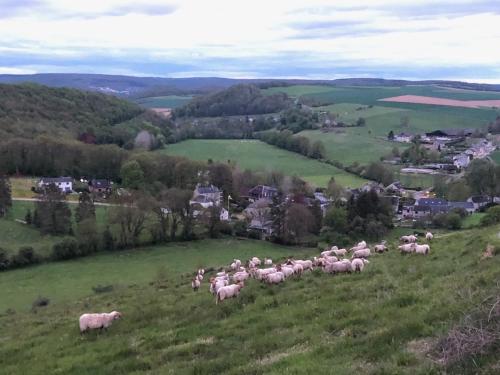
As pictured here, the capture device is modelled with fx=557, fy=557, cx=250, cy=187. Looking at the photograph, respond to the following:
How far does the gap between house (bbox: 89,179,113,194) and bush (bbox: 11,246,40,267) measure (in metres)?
38.3

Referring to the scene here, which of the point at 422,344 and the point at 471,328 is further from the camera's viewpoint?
the point at 422,344

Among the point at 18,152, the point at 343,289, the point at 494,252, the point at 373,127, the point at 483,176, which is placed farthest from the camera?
the point at 373,127

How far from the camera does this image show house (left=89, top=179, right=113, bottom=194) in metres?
96.9

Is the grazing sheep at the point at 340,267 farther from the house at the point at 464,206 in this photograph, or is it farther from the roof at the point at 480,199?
the roof at the point at 480,199

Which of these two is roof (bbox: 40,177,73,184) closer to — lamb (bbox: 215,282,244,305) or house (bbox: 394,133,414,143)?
lamb (bbox: 215,282,244,305)

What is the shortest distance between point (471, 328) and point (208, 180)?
87434 mm

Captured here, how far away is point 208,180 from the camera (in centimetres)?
9562

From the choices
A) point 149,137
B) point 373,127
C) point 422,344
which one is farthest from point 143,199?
point 373,127

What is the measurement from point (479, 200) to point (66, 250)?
63.4m

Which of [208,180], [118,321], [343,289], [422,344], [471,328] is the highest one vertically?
[471,328]

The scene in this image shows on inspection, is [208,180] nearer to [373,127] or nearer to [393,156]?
[393,156]

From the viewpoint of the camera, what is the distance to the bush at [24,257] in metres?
56.6

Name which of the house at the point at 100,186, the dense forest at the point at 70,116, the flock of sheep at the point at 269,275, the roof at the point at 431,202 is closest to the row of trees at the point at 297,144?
the dense forest at the point at 70,116

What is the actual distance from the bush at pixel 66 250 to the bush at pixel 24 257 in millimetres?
2217
